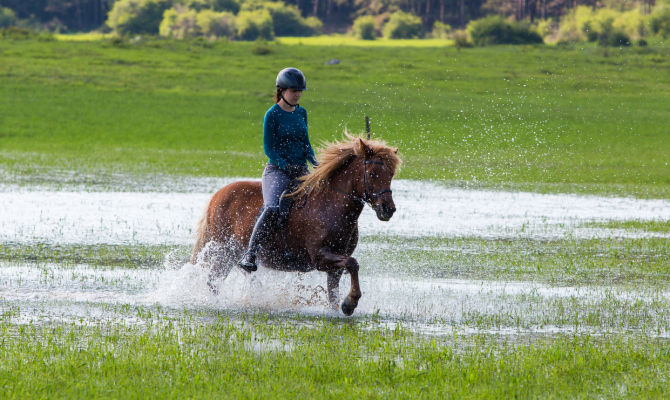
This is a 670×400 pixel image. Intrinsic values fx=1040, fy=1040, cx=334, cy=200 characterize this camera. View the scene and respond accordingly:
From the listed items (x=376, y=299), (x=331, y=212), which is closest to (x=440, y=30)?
(x=376, y=299)

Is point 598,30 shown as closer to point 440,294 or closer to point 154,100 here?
point 154,100

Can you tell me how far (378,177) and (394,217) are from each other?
11.0 m

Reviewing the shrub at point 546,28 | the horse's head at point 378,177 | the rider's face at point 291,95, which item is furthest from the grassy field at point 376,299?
the shrub at point 546,28

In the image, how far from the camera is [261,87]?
56.0 metres

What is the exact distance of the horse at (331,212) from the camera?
1055cm

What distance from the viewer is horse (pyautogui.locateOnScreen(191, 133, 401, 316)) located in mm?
10555

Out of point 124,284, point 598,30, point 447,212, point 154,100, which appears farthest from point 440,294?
point 598,30

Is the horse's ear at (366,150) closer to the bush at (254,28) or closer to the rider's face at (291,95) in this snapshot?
the rider's face at (291,95)

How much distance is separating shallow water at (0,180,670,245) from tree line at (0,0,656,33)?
3659 inches

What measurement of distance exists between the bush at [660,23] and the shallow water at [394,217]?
65479 millimetres

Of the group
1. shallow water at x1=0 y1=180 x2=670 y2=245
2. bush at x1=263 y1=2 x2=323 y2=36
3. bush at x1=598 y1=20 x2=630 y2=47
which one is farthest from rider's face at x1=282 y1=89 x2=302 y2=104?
bush at x1=263 y1=2 x2=323 y2=36

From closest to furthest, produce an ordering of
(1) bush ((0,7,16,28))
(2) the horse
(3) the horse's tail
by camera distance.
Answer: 1. (2) the horse
2. (3) the horse's tail
3. (1) bush ((0,7,16,28))

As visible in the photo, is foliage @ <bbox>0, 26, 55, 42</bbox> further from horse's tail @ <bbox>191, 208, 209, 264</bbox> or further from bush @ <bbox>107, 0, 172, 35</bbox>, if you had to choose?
horse's tail @ <bbox>191, 208, 209, 264</bbox>

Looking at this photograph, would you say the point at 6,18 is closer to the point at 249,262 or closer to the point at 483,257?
the point at 483,257
